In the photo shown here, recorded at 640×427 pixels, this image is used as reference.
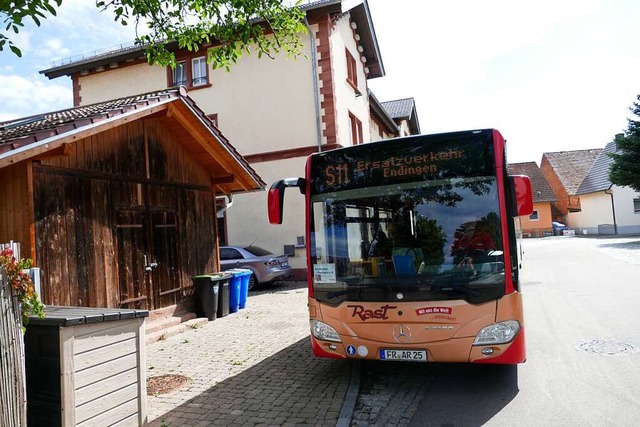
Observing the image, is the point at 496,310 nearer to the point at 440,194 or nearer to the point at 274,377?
the point at 440,194

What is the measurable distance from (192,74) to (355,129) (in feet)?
23.6

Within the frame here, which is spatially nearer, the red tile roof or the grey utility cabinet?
the grey utility cabinet

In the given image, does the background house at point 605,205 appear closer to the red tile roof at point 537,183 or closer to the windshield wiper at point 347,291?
the red tile roof at point 537,183

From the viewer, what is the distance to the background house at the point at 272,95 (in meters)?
17.0

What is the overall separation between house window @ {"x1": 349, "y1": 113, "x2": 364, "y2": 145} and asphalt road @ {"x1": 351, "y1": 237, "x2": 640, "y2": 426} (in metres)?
12.7

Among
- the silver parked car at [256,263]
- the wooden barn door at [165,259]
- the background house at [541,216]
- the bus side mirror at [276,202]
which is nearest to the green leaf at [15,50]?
the bus side mirror at [276,202]

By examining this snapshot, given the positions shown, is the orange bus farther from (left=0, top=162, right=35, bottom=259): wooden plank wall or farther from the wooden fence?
(left=0, top=162, right=35, bottom=259): wooden plank wall

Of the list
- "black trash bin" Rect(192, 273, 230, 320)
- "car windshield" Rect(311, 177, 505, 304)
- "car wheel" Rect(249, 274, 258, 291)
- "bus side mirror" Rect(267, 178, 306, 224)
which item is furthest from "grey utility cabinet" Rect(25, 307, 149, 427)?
"car wheel" Rect(249, 274, 258, 291)

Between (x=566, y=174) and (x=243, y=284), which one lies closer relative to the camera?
(x=243, y=284)

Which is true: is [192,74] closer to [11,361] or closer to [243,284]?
[243,284]

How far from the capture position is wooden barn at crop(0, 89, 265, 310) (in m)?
6.46

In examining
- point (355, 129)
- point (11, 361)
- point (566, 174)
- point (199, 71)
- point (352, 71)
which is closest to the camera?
point (11, 361)

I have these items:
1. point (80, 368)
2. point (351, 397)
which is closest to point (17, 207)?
point (80, 368)

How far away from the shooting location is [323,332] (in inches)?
209
